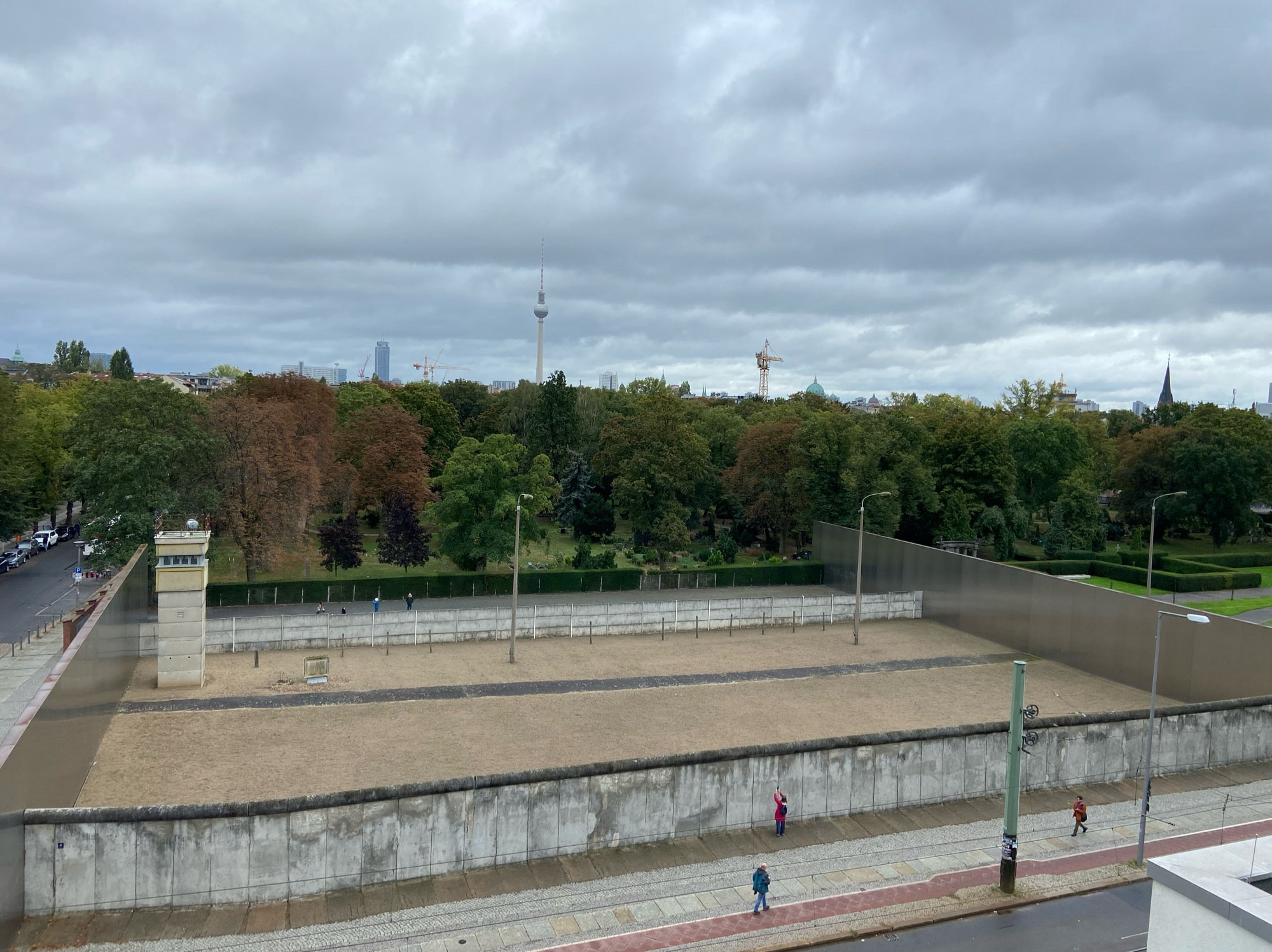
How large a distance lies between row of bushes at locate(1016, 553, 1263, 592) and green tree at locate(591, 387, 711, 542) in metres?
22.3

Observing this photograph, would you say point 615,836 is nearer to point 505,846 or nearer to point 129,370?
point 505,846

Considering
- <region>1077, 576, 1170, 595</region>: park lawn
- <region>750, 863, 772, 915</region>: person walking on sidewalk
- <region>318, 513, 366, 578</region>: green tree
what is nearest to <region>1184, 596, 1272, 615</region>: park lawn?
<region>1077, 576, 1170, 595</region>: park lawn

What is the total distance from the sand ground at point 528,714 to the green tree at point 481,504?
35.6 feet

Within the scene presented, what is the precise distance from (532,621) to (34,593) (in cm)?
2888

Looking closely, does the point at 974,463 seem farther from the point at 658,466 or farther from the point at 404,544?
the point at 404,544

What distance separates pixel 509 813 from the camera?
17.8 meters

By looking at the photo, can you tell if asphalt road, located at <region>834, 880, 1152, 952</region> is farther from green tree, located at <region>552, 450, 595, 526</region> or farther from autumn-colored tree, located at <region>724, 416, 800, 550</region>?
green tree, located at <region>552, 450, 595, 526</region>

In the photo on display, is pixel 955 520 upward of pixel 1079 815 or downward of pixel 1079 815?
upward

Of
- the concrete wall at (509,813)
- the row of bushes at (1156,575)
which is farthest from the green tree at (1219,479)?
A: the concrete wall at (509,813)

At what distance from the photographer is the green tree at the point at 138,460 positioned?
44750mm

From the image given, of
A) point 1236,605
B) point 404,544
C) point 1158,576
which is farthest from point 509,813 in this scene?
point 1158,576

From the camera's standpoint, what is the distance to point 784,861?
18625 millimetres

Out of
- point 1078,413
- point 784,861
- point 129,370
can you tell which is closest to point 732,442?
point 1078,413

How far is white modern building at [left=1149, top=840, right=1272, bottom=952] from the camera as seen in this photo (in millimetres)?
10039
